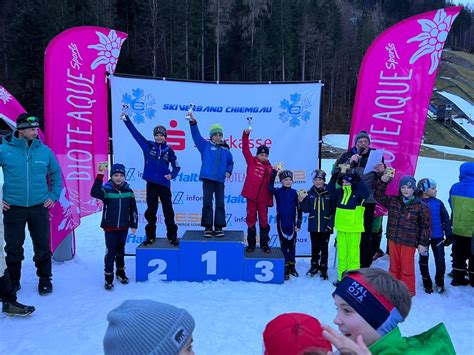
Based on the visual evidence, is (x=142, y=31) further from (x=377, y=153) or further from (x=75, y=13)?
(x=377, y=153)

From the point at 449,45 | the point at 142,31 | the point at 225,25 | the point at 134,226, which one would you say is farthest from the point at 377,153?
the point at 449,45

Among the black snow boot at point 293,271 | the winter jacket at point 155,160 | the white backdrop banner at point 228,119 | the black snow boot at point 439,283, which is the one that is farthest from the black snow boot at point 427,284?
the winter jacket at point 155,160

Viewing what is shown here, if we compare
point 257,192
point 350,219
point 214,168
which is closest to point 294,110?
point 257,192

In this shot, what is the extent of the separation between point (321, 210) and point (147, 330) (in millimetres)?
4370

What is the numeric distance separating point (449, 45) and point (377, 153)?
271 feet

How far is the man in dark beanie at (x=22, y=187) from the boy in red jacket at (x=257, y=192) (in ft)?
8.17

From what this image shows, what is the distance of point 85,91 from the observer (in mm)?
5645

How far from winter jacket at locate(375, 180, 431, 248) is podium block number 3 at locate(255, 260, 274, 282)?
5.15 feet

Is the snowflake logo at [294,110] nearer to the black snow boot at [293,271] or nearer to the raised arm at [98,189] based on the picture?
the black snow boot at [293,271]

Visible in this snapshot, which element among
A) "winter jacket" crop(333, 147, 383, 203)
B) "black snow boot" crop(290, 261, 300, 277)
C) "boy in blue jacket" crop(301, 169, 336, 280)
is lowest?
"black snow boot" crop(290, 261, 300, 277)

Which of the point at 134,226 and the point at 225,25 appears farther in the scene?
the point at 225,25

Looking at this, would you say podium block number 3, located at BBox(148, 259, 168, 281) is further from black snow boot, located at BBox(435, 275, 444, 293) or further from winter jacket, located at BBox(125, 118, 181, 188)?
black snow boot, located at BBox(435, 275, 444, 293)

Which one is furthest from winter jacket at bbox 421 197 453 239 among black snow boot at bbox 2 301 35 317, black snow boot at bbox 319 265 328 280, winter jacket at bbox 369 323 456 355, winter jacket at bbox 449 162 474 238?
black snow boot at bbox 2 301 35 317

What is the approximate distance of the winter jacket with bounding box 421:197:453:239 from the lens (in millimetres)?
5074
